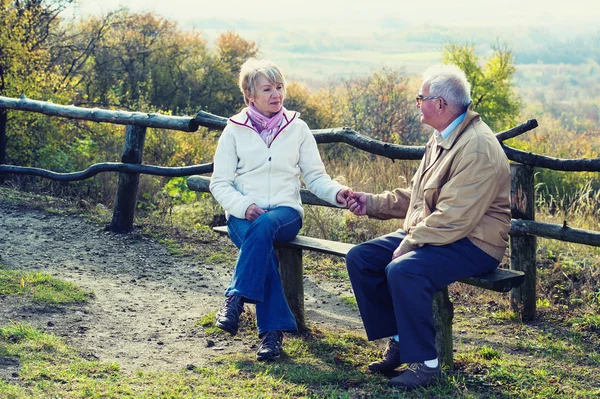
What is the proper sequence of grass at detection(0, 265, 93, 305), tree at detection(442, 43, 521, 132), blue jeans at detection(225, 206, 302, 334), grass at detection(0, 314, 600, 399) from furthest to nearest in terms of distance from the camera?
tree at detection(442, 43, 521, 132), grass at detection(0, 265, 93, 305), blue jeans at detection(225, 206, 302, 334), grass at detection(0, 314, 600, 399)

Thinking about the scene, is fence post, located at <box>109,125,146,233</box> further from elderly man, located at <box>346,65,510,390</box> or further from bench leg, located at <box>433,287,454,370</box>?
bench leg, located at <box>433,287,454,370</box>

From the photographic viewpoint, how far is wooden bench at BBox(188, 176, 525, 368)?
3.72 meters

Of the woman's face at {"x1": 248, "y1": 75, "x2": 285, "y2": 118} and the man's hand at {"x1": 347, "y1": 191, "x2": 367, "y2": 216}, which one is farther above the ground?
the woman's face at {"x1": 248, "y1": 75, "x2": 285, "y2": 118}

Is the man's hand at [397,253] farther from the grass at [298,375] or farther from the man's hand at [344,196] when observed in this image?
the man's hand at [344,196]

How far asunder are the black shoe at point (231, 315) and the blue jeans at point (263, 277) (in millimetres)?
40

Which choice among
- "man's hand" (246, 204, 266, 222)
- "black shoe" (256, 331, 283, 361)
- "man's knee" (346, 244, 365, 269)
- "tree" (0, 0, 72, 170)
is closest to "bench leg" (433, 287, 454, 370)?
"man's knee" (346, 244, 365, 269)

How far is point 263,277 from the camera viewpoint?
4121 mm

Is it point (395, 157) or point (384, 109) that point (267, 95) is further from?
point (384, 109)

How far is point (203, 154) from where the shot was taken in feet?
40.6

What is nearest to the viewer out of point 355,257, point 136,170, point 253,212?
point 355,257

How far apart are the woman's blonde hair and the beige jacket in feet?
3.39

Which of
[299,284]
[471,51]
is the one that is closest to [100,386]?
[299,284]

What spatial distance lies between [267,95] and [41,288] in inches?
82.2

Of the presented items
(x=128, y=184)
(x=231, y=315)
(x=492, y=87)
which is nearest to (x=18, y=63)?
(x=128, y=184)
